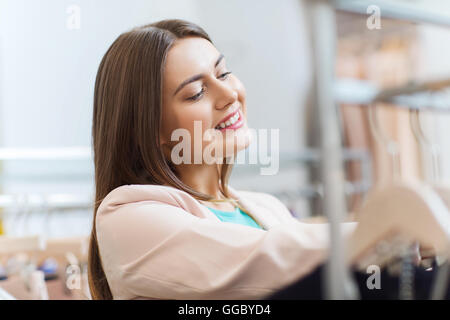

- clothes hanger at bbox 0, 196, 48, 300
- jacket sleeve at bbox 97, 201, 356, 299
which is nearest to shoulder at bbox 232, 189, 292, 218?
jacket sleeve at bbox 97, 201, 356, 299

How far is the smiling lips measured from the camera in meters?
0.47

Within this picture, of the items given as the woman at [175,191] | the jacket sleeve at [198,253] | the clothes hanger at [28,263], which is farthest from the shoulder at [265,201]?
the clothes hanger at [28,263]

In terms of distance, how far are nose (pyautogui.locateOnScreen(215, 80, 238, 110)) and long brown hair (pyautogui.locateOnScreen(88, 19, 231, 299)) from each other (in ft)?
0.17

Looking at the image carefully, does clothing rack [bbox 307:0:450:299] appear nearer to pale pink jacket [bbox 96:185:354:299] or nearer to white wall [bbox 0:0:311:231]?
pale pink jacket [bbox 96:185:354:299]

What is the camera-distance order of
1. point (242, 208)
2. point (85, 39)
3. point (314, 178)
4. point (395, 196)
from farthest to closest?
1. point (314, 178)
2. point (85, 39)
3. point (242, 208)
4. point (395, 196)

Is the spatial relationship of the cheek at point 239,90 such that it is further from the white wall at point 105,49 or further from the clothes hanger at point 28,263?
the clothes hanger at point 28,263

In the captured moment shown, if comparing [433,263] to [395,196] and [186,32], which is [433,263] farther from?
[186,32]

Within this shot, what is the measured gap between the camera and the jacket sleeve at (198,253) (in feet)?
1.27

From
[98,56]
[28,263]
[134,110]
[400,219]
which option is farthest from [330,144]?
[28,263]

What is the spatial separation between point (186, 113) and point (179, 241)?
0.12 meters

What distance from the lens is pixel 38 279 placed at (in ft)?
2.31

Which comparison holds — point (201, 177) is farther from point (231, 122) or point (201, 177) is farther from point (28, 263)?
point (28, 263)
